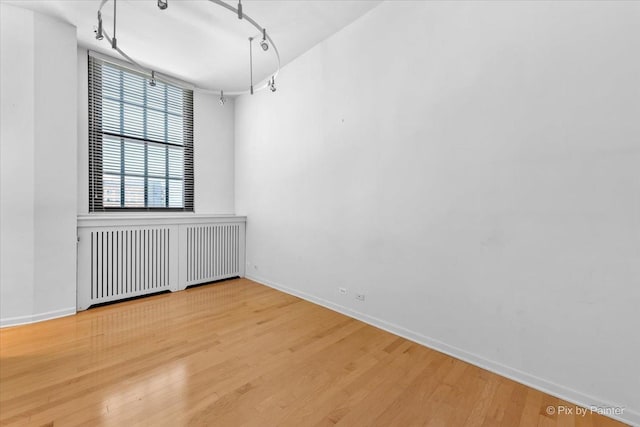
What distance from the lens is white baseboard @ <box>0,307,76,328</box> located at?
2724 millimetres

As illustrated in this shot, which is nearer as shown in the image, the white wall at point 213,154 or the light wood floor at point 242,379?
the light wood floor at point 242,379

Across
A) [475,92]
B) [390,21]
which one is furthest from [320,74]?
[475,92]

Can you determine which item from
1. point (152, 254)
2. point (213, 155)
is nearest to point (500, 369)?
point (152, 254)

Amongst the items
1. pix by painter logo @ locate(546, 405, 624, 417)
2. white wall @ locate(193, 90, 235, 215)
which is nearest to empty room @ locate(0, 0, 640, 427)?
pix by painter logo @ locate(546, 405, 624, 417)

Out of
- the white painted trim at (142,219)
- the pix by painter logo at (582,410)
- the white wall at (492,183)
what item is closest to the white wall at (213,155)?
the white painted trim at (142,219)

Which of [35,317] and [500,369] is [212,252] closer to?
[35,317]

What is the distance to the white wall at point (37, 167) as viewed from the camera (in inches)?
108

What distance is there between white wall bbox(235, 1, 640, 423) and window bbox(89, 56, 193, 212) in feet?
8.19

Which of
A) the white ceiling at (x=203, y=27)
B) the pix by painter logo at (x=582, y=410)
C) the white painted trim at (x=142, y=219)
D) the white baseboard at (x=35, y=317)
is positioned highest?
the white ceiling at (x=203, y=27)

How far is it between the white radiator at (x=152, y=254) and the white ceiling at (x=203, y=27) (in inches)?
88.8

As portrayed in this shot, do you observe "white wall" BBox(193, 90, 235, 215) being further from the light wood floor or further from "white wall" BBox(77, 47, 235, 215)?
the light wood floor

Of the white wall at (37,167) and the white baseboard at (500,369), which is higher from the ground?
the white wall at (37,167)

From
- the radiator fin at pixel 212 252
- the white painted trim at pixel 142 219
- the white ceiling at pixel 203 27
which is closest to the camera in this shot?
the white ceiling at pixel 203 27

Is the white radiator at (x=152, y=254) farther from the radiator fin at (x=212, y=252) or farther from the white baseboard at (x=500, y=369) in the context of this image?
the white baseboard at (x=500, y=369)
